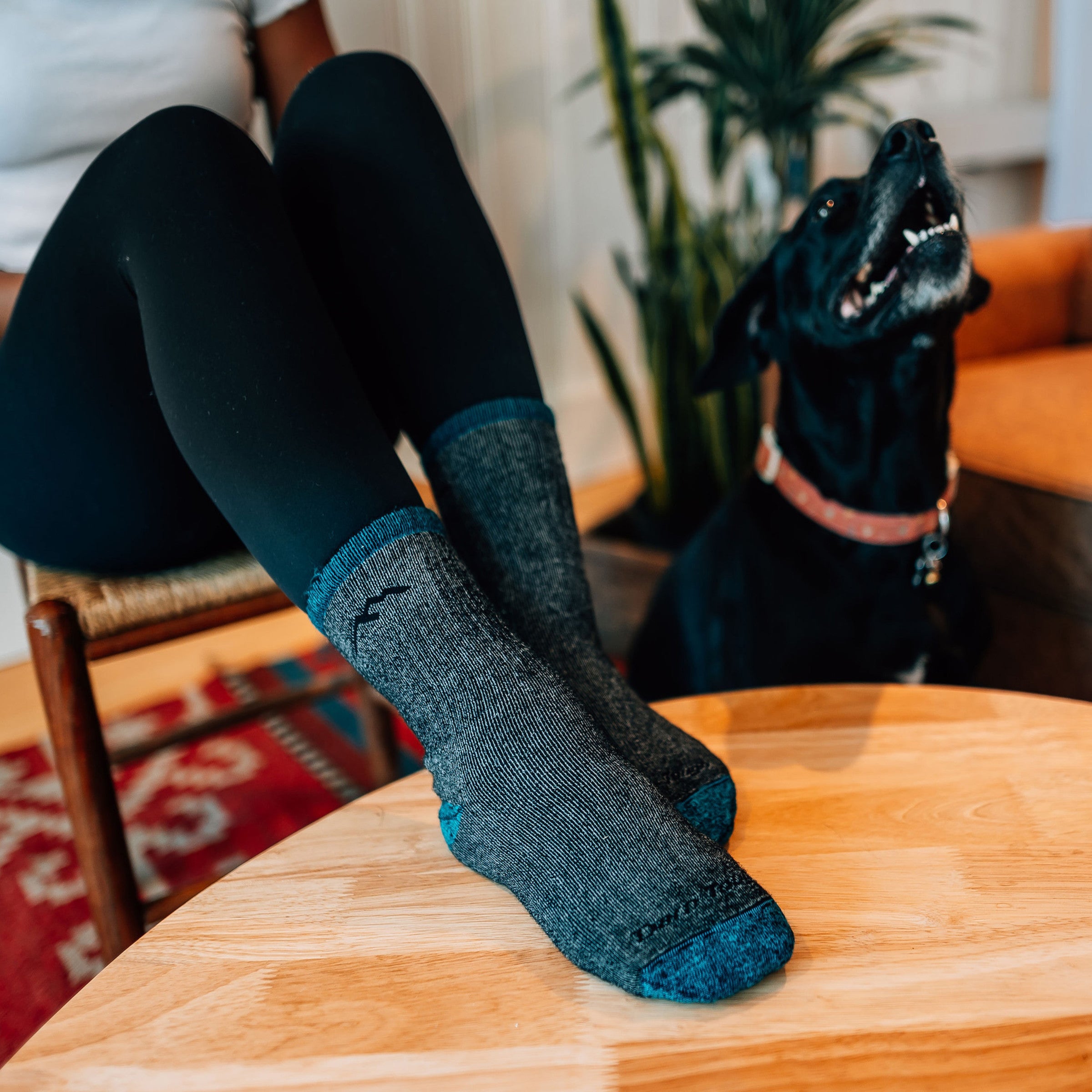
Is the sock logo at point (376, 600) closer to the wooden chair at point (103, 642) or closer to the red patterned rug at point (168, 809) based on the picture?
the wooden chair at point (103, 642)

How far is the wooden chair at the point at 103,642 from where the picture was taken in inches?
28.3

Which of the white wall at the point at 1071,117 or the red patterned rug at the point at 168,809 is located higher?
the white wall at the point at 1071,117

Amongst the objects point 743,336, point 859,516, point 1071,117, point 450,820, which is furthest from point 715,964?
point 1071,117

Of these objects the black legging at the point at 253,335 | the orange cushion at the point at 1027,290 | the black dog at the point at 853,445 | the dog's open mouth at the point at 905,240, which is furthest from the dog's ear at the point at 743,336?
the orange cushion at the point at 1027,290

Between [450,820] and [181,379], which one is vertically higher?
[181,379]

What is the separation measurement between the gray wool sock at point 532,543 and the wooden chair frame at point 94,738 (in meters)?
0.28

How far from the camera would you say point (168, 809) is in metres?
1.16

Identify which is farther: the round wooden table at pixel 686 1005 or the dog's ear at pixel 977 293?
the dog's ear at pixel 977 293

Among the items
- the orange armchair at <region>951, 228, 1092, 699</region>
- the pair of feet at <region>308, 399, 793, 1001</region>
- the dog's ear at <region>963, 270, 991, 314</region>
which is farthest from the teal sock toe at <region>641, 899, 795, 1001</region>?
the orange armchair at <region>951, 228, 1092, 699</region>

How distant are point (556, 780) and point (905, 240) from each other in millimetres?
523

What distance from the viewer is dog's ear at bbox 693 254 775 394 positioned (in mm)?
873

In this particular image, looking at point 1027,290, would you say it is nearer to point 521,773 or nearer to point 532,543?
point 532,543

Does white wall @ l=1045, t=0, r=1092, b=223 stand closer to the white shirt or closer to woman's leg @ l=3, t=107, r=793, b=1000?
the white shirt

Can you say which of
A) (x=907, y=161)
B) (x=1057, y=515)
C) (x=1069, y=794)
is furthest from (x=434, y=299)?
(x=1057, y=515)
